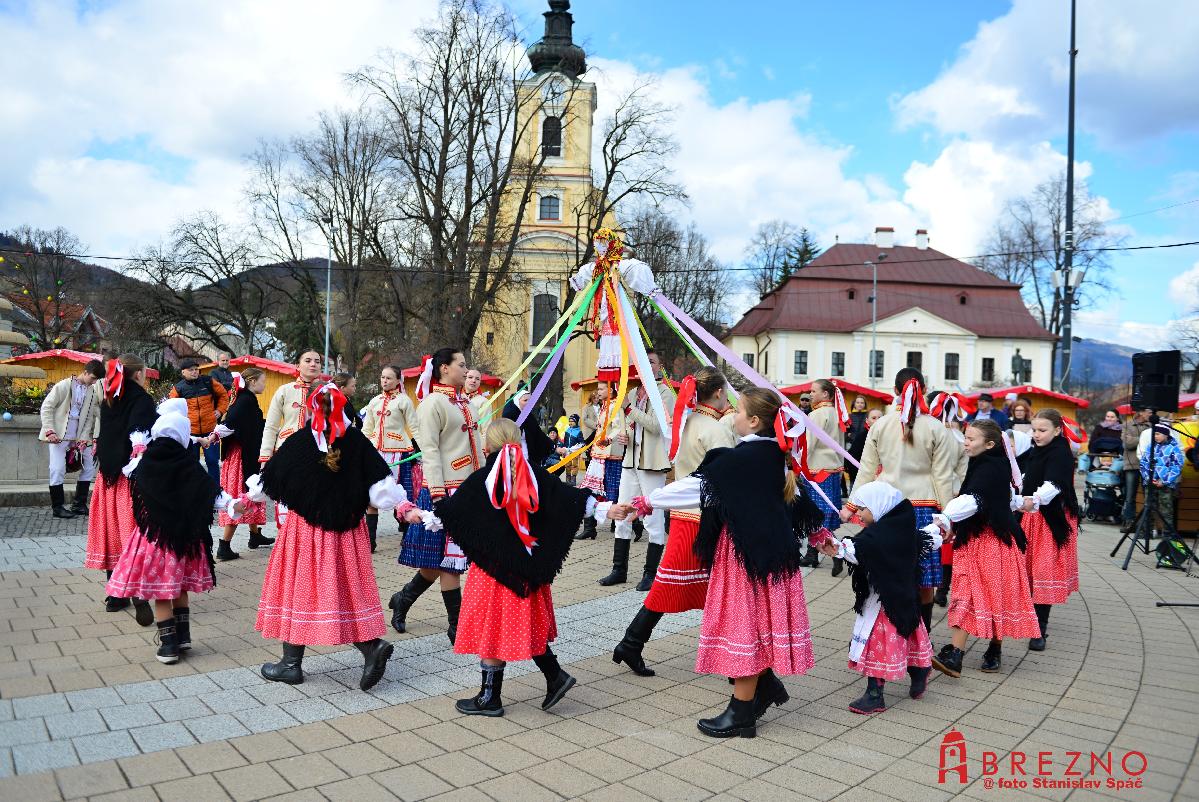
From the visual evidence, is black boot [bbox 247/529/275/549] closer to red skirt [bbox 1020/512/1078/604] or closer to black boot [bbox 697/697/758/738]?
black boot [bbox 697/697/758/738]

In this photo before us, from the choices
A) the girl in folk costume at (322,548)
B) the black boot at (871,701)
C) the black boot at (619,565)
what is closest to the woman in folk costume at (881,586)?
the black boot at (871,701)

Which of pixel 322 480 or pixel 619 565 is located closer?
pixel 322 480

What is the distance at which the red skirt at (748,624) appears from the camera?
14.2 feet

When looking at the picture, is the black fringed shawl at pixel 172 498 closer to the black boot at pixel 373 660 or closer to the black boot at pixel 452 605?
the black boot at pixel 373 660

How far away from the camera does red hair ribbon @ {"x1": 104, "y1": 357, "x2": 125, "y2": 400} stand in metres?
6.54

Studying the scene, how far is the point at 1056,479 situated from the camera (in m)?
6.44

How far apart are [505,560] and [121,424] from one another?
12.7ft

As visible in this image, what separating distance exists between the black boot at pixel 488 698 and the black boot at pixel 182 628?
2.17m

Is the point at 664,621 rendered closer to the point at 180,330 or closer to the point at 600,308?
the point at 600,308

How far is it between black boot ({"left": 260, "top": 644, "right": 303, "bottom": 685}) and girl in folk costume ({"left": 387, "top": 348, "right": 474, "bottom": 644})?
1.05 m

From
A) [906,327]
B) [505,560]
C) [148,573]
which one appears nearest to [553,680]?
[505,560]

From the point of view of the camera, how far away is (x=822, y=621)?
6969 mm

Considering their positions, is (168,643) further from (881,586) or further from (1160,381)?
(1160,381)

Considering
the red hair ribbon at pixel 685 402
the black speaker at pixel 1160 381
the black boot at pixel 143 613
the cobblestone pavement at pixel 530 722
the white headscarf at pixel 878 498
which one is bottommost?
the cobblestone pavement at pixel 530 722
